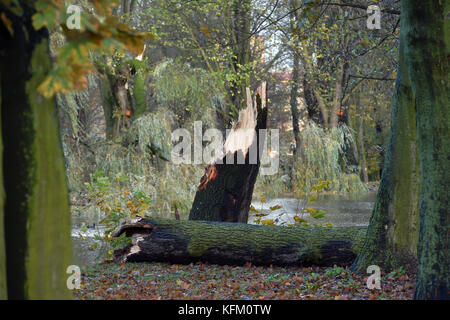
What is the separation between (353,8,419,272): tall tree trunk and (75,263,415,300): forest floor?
258 millimetres

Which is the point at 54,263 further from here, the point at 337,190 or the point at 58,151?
the point at 337,190

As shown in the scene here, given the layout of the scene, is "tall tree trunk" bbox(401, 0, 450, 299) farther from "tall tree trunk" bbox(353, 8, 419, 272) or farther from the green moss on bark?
the green moss on bark

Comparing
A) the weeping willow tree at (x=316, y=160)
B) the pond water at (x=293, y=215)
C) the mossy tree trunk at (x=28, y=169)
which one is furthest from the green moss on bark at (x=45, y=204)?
the weeping willow tree at (x=316, y=160)

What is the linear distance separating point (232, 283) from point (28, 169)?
3.33 meters

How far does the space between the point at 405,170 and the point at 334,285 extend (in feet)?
4.78

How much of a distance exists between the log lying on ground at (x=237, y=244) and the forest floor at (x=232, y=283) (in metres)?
0.16

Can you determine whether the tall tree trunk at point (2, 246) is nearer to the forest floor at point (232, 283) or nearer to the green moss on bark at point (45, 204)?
the green moss on bark at point (45, 204)

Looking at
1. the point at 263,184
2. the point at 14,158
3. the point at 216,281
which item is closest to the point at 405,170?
the point at 216,281

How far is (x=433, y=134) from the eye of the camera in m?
4.12

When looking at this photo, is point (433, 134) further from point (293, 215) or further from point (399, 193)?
point (293, 215)

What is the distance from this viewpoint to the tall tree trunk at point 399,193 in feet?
18.4

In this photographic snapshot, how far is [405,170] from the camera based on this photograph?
5.59 meters

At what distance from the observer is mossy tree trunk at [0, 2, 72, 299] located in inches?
124

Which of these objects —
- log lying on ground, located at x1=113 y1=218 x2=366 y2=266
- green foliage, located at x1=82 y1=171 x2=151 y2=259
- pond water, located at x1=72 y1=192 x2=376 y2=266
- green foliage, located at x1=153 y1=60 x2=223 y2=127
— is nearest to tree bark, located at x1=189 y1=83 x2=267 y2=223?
pond water, located at x1=72 y1=192 x2=376 y2=266
